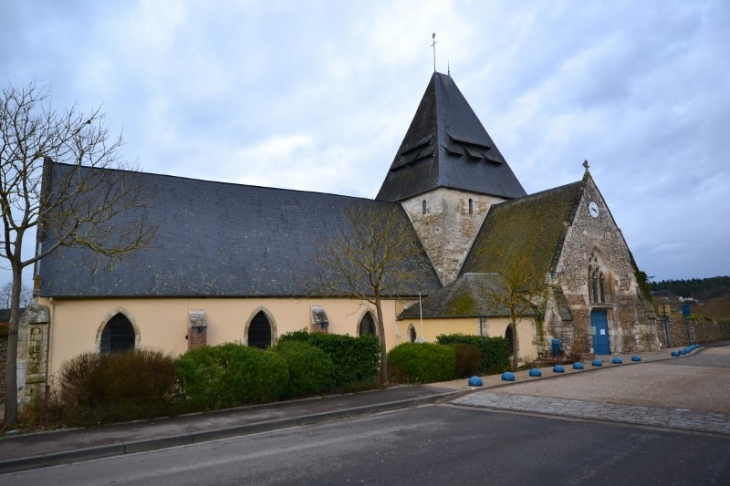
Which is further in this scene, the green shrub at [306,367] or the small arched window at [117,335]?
the small arched window at [117,335]

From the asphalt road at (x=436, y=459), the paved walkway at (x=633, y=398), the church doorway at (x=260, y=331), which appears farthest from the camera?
the church doorway at (x=260, y=331)

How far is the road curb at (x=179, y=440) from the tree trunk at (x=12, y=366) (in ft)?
9.72

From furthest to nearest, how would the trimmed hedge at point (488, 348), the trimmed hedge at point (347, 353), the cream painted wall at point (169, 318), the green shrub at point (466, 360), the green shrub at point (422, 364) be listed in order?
the trimmed hedge at point (488, 348)
the green shrub at point (466, 360)
the cream painted wall at point (169, 318)
the green shrub at point (422, 364)
the trimmed hedge at point (347, 353)

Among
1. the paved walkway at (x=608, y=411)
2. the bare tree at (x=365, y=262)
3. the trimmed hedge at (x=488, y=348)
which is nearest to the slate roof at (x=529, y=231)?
the bare tree at (x=365, y=262)

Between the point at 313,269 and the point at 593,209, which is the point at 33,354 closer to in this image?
the point at 313,269

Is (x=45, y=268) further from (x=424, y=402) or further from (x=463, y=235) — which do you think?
(x=463, y=235)

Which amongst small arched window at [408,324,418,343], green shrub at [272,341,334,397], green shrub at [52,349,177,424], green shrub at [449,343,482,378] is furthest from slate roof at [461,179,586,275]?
green shrub at [52,349,177,424]

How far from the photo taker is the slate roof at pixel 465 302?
66.5 ft

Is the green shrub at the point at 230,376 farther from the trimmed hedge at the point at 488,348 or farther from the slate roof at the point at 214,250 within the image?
the trimmed hedge at the point at 488,348

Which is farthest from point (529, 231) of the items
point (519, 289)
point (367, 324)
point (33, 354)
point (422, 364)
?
point (33, 354)

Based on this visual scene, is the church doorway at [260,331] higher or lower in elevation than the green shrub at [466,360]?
higher

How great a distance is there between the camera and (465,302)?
20.7 metres

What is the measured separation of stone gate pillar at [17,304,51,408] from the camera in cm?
1342

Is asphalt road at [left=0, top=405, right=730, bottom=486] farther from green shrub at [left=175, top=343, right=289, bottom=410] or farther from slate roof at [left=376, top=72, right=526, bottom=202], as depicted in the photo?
slate roof at [left=376, top=72, right=526, bottom=202]
